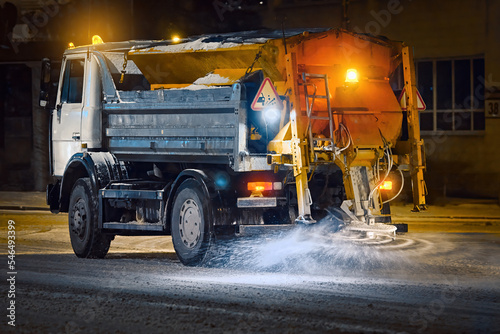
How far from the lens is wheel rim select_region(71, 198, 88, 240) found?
12.3 m

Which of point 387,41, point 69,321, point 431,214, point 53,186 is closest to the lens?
point 69,321

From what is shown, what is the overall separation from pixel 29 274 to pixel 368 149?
4.50 metres

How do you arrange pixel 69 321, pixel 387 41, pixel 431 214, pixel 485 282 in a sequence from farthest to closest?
pixel 431 214
pixel 387 41
pixel 485 282
pixel 69 321

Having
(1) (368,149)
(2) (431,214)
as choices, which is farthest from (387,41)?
(2) (431,214)

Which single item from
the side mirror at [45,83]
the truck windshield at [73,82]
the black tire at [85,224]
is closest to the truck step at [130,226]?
the black tire at [85,224]

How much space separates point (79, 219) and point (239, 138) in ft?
10.9

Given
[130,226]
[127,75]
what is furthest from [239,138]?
[127,75]

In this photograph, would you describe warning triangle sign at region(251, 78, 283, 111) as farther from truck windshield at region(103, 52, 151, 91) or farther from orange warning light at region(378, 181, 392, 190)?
truck windshield at region(103, 52, 151, 91)

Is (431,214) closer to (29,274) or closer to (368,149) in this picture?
(368,149)

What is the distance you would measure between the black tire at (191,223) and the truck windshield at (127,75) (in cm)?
217

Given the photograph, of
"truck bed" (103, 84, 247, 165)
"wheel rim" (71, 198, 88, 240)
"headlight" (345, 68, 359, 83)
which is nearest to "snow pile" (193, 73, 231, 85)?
"truck bed" (103, 84, 247, 165)

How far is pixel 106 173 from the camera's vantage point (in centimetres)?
1223

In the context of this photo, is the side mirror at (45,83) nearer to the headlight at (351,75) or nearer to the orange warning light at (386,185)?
the headlight at (351,75)

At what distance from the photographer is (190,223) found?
10.8m
